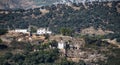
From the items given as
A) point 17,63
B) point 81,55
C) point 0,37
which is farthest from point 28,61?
point 0,37

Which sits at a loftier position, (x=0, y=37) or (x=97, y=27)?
(x=0, y=37)

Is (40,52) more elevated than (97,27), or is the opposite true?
(40,52)

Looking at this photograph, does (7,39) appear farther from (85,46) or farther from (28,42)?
(85,46)

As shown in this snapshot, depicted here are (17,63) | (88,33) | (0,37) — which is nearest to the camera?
(17,63)

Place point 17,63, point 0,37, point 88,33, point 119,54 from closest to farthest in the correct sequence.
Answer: point 17,63, point 119,54, point 0,37, point 88,33

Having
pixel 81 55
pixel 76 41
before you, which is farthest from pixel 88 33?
pixel 81 55

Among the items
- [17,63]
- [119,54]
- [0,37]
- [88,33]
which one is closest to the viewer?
[17,63]

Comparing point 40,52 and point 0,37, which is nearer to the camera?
point 40,52

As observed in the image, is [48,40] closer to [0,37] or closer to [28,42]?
[28,42]

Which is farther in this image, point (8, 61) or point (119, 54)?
point (119, 54)
